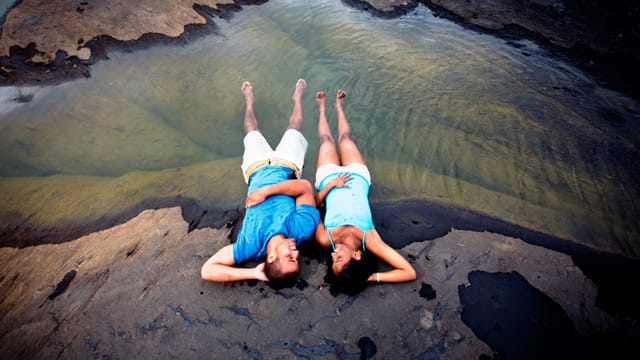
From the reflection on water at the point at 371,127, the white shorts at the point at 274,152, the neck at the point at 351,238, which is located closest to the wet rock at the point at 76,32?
the reflection on water at the point at 371,127

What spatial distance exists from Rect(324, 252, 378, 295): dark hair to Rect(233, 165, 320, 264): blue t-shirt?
0.51m

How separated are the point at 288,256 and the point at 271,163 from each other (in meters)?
1.39

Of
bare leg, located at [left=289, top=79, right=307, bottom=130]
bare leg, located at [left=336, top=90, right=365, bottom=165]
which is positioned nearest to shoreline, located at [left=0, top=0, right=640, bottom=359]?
bare leg, located at [left=336, top=90, right=365, bottom=165]

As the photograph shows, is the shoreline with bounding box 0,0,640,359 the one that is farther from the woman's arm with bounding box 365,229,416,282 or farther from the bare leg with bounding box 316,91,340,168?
the bare leg with bounding box 316,91,340,168

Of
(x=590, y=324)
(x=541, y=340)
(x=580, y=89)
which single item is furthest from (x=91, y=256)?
(x=580, y=89)

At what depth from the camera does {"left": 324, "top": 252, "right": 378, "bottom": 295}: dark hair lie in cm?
316

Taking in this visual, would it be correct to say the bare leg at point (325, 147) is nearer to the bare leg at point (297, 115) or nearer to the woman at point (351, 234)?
the woman at point (351, 234)

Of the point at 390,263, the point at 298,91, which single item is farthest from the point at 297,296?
the point at 298,91

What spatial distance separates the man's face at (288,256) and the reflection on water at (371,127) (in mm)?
1474

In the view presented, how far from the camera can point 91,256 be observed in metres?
3.57

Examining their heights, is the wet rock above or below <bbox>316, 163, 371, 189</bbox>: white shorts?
above

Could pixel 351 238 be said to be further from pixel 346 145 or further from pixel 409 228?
pixel 346 145

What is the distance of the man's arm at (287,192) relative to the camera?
3.47 metres

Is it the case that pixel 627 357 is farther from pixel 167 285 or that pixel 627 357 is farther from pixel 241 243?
pixel 167 285
